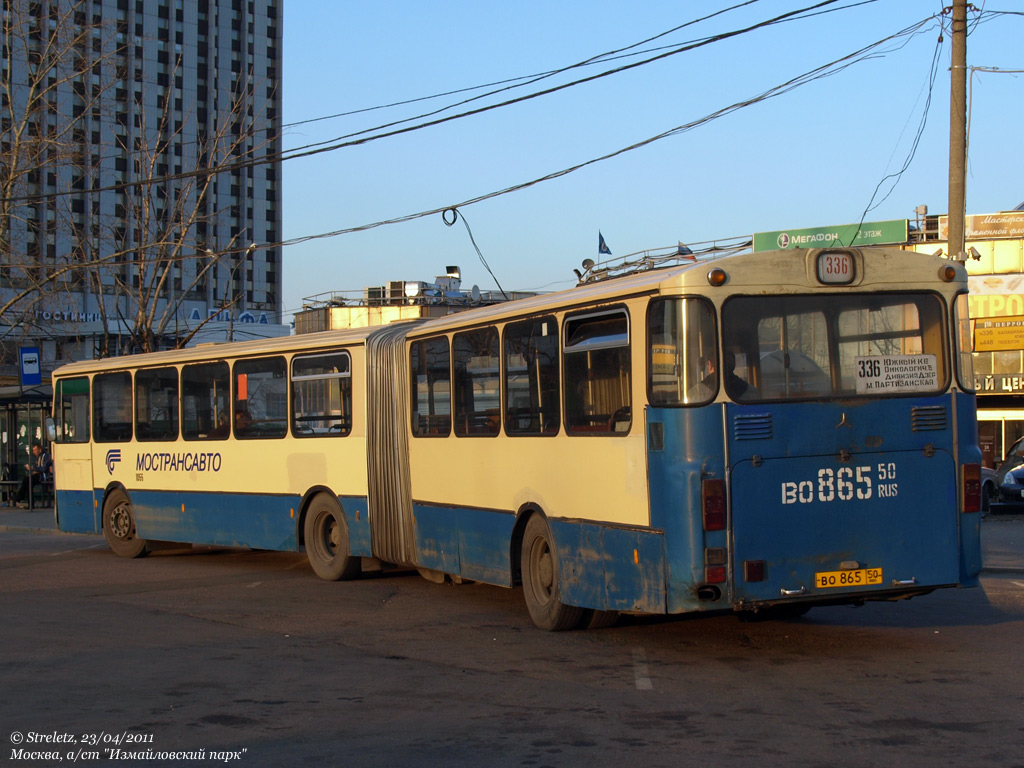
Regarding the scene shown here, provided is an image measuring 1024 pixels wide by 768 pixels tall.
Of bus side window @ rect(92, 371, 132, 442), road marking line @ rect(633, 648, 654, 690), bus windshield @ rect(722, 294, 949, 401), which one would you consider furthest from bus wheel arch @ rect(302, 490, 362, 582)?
bus windshield @ rect(722, 294, 949, 401)

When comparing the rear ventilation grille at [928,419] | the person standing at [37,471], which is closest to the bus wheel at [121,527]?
the rear ventilation grille at [928,419]

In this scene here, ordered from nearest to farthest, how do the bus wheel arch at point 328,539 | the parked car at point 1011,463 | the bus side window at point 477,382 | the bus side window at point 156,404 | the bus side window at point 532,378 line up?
the bus side window at point 532,378, the bus side window at point 477,382, the bus wheel arch at point 328,539, the bus side window at point 156,404, the parked car at point 1011,463

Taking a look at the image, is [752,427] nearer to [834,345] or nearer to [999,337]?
[834,345]

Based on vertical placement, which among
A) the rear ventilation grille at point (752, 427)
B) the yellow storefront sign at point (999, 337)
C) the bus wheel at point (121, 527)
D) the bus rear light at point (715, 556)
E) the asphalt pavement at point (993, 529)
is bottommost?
the asphalt pavement at point (993, 529)

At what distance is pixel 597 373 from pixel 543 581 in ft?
6.94

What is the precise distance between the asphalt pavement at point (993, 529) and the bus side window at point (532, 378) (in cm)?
636

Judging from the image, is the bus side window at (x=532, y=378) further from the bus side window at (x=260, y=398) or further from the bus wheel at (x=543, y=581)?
the bus side window at (x=260, y=398)

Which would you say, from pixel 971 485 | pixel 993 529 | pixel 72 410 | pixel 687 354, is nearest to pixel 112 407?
pixel 72 410

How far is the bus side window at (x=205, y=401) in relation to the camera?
16.3 m

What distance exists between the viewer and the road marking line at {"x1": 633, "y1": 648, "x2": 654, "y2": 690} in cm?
827

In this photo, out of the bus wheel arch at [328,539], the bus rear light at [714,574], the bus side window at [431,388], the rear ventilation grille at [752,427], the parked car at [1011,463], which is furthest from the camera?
the parked car at [1011,463]

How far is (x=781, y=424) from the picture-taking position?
880 centimetres

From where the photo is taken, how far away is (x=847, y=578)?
8.89 metres

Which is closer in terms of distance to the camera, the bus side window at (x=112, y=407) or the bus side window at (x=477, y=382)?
the bus side window at (x=477, y=382)
